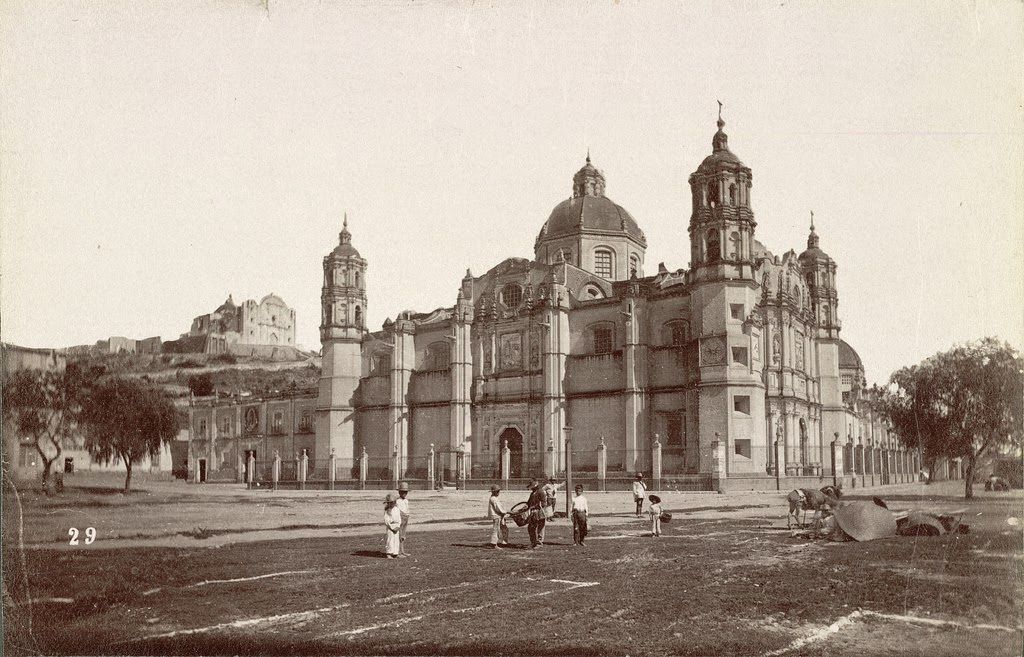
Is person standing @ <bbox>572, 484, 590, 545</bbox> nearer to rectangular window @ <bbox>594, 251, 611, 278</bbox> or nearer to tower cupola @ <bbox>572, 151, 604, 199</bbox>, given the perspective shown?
rectangular window @ <bbox>594, 251, 611, 278</bbox>

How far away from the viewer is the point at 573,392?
4409 cm

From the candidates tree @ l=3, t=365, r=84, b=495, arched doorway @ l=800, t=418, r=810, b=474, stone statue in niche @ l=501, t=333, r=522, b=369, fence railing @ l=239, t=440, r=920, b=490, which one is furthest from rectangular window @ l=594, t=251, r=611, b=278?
tree @ l=3, t=365, r=84, b=495

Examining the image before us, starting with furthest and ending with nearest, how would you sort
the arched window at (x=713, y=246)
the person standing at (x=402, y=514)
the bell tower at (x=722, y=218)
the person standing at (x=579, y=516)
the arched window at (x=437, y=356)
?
the arched window at (x=437, y=356)
the arched window at (x=713, y=246)
the bell tower at (x=722, y=218)
the person standing at (x=579, y=516)
the person standing at (x=402, y=514)

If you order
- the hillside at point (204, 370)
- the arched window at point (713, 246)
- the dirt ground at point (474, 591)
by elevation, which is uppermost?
the arched window at point (713, 246)

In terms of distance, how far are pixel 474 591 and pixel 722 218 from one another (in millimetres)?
29940

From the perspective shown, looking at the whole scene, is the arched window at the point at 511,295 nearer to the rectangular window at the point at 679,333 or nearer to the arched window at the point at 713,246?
the rectangular window at the point at 679,333

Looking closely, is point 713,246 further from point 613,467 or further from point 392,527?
point 392,527

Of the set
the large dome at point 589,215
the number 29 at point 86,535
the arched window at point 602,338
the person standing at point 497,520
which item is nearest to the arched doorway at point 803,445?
the arched window at point 602,338

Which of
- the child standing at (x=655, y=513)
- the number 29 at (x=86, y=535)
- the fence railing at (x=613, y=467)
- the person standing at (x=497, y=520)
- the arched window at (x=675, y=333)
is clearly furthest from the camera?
the arched window at (x=675, y=333)

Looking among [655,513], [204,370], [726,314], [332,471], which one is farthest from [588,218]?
[655,513]

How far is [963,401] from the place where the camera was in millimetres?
18016

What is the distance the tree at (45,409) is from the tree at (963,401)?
50.2 ft

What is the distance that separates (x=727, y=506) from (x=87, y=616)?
19.5 metres

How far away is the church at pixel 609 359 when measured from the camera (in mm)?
38656
